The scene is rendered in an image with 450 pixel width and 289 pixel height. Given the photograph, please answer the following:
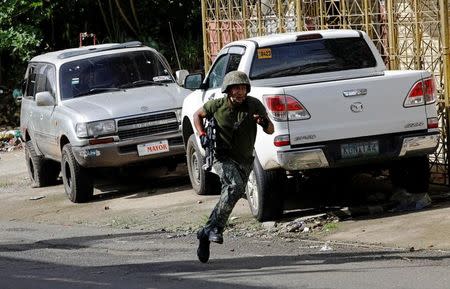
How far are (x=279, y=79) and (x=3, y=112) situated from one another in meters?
14.0

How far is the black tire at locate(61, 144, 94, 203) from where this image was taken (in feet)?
50.7

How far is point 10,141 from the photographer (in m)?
23.4

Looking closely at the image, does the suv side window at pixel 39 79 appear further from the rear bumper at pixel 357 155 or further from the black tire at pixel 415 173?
the black tire at pixel 415 173

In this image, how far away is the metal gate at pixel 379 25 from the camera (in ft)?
44.0

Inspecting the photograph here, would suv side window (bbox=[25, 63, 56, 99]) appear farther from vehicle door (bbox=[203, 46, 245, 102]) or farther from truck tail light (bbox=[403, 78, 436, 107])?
truck tail light (bbox=[403, 78, 436, 107])

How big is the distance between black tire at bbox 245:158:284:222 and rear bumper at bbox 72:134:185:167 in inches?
135

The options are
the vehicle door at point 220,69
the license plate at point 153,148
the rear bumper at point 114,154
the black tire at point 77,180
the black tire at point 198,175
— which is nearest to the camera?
the vehicle door at point 220,69

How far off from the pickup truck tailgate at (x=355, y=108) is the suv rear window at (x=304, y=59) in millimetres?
1118

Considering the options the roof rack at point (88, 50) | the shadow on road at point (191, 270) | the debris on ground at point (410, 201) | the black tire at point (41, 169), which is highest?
the roof rack at point (88, 50)

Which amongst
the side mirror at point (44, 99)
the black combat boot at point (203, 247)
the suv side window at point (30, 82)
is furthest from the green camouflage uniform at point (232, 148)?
the suv side window at point (30, 82)

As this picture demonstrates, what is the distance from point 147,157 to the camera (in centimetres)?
1530

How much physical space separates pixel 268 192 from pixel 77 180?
433 centimetres

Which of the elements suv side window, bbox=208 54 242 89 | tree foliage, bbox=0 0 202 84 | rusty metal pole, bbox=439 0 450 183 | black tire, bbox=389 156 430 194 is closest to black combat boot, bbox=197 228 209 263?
black tire, bbox=389 156 430 194

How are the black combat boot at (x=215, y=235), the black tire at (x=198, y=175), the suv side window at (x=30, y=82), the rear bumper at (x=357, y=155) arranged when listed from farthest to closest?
the suv side window at (x=30, y=82) → the black tire at (x=198, y=175) → the rear bumper at (x=357, y=155) → the black combat boot at (x=215, y=235)
